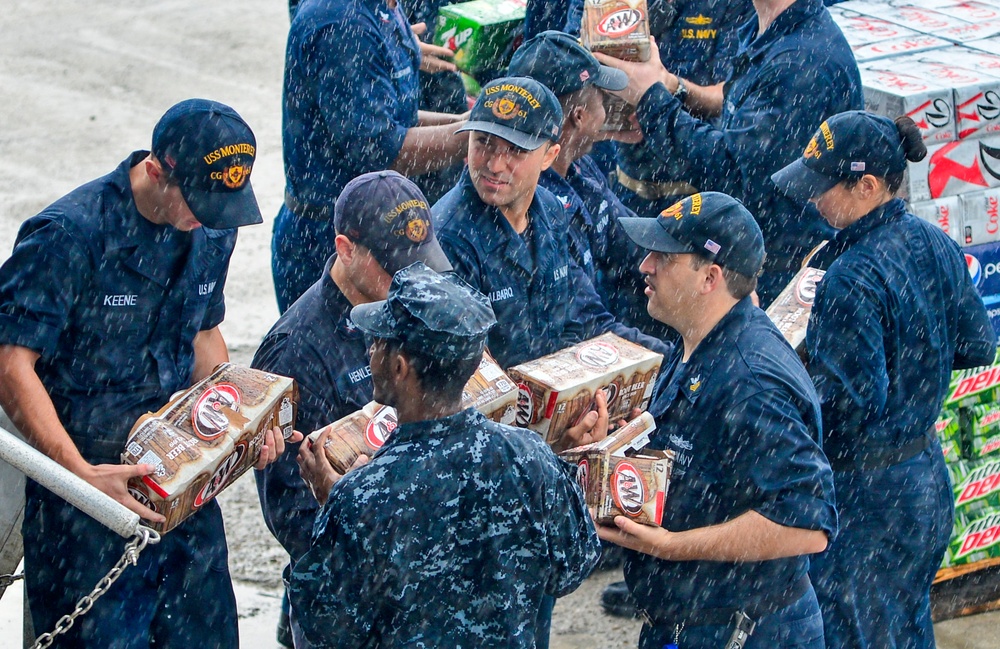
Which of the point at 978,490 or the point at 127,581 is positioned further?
the point at 978,490

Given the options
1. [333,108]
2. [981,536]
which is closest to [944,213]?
[981,536]

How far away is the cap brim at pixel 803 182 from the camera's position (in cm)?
503

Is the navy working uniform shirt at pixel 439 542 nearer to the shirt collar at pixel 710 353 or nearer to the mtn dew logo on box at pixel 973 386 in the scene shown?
the shirt collar at pixel 710 353

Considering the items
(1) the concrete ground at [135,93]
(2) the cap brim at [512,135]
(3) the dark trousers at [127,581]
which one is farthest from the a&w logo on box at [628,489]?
(1) the concrete ground at [135,93]

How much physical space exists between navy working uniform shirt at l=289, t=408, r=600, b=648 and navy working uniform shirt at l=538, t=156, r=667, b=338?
193 cm

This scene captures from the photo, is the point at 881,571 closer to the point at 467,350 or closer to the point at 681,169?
the point at 681,169

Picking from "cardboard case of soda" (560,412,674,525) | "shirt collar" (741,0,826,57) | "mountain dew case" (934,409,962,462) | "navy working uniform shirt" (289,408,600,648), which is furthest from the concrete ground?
"navy working uniform shirt" (289,408,600,648)

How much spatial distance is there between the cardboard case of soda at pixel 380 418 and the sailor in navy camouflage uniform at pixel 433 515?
1.57ft

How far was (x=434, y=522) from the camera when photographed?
→ 10.9 ft

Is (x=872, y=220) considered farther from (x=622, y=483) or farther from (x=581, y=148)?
(x=622, y=483)

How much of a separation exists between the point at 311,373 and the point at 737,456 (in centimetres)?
143

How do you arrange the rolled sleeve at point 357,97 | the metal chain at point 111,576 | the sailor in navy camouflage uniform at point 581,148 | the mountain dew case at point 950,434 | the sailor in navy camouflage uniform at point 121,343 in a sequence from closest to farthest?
the metal chain at point 111,576 < the sailor in navy camouflage uniform at point 121,343 < the sailor in navy camouflage uniform at point 581,148 < the rolled sleeve at point 357,97 < the mountain dew case at point 950,434

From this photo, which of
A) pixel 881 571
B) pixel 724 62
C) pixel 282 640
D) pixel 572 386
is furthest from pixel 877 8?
pixel 282 640

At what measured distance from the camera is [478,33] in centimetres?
648
